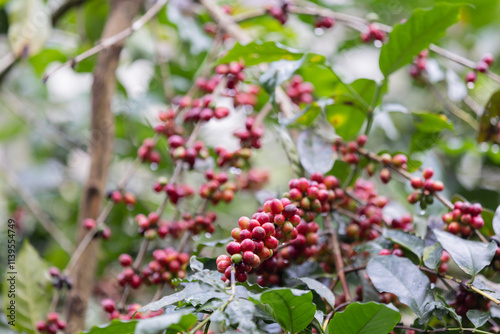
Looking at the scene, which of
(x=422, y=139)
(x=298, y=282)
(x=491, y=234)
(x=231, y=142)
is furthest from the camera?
(x=231, y=142)

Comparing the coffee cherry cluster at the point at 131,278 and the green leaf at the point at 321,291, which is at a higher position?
the green leaf at the point at 321,291

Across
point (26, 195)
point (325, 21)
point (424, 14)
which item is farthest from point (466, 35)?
point (26, 195)

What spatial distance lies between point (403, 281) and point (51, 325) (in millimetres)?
635

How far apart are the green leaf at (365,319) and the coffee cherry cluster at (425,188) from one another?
323 millimetres

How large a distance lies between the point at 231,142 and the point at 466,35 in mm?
944

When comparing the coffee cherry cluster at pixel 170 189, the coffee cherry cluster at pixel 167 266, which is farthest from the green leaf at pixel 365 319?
the coffee cherry cluster at pixel 170 189

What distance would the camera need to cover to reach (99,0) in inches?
58.1

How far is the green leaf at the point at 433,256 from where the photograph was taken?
675mm

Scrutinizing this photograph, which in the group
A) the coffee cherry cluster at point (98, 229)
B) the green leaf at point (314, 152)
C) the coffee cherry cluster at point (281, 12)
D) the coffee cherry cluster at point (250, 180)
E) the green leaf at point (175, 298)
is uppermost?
the coffee cherry cluster at point (281, 12)

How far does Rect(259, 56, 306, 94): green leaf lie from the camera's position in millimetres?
820

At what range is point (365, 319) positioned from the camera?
1.78 feet

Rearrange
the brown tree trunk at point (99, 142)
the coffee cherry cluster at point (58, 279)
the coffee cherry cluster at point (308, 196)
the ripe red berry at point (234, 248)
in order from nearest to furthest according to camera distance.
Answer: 1. the ripe red berry at point (234, 248)
2. the coffee cherry cluster at point (308, 196)
3. the coffee cherry cluster at point (58, 279)
4. the brown tree trunk at point (99, 142)

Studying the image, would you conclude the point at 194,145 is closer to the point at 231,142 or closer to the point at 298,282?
the point at 298,282

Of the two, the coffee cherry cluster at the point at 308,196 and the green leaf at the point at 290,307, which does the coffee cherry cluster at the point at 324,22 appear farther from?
the green leaf at the point at 290,307
